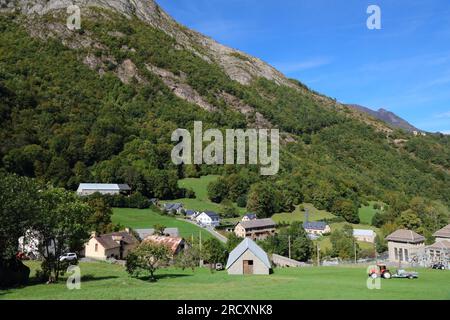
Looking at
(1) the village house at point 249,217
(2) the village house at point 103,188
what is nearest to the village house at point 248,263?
(1) the village house at point 249,217

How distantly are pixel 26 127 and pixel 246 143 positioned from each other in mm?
73810

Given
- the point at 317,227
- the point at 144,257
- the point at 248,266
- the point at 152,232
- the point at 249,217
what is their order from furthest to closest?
the point at 249,217 < the point at 317,227 < the point at 152,232 < the point at 248,266 < the point at 144,257

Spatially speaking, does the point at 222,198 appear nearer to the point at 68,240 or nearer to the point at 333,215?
the point at 333,215

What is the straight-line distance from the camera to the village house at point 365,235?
85.2 metres

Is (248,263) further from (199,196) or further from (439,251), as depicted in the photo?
(199,196)

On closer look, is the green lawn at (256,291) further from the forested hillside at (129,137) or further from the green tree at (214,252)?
the forested hillside at (129,137)

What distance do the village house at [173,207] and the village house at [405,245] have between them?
49474 mm

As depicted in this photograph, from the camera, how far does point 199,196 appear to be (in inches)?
4316

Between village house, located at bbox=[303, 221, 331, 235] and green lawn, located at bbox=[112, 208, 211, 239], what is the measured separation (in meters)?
26.5

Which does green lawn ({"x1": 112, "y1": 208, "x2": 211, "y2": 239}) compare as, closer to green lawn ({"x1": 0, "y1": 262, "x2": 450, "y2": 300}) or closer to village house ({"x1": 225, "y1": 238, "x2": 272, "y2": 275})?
village house ({"x1": 225, "y1": 238, "x2": 272, "y2": 275})

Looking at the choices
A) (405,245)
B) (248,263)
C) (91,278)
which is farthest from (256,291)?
(405,245)

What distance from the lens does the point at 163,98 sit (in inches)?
7047

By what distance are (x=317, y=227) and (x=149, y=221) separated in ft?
121
